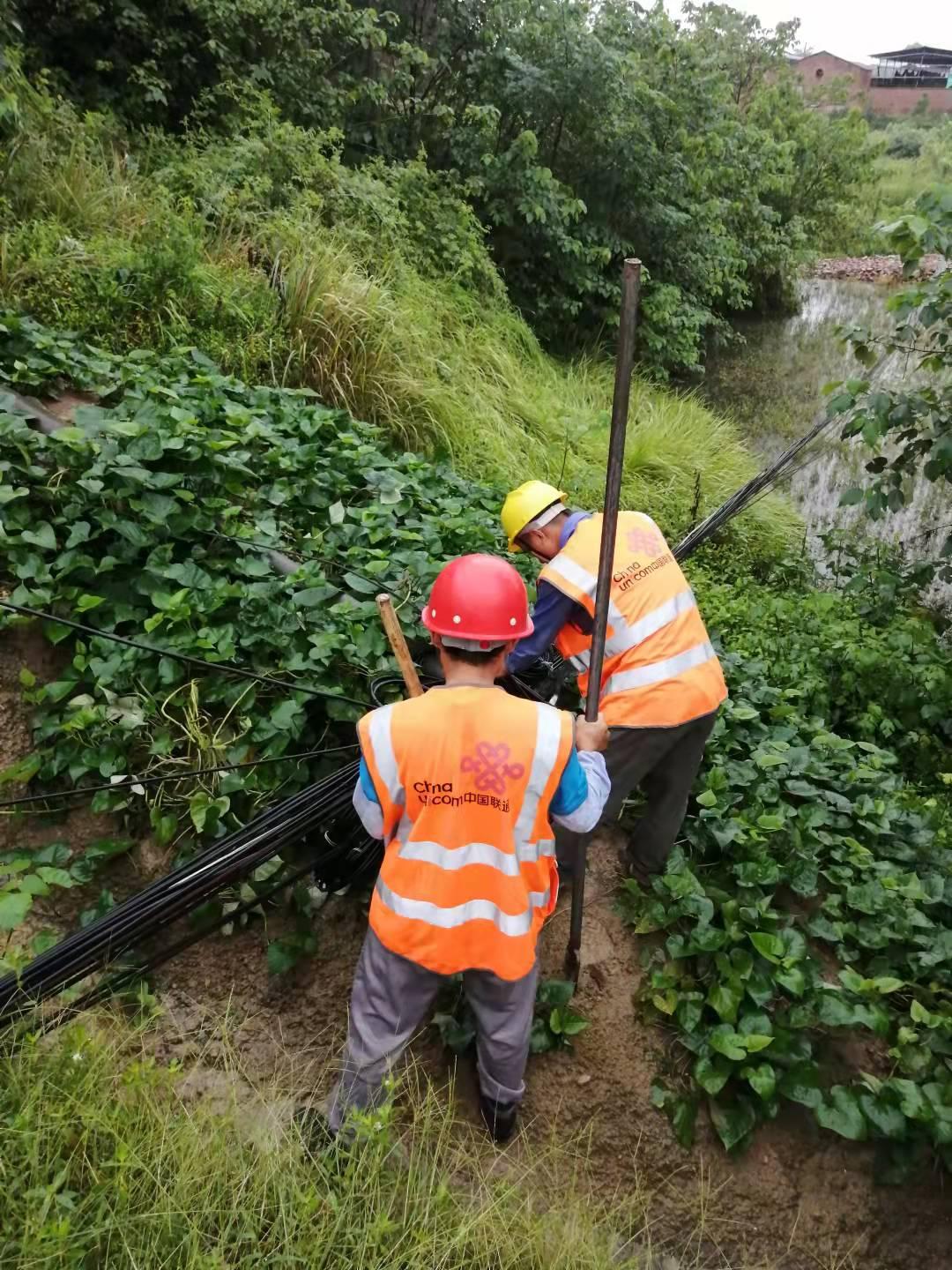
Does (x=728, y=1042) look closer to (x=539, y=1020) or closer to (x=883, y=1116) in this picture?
(x=883, y=1116)

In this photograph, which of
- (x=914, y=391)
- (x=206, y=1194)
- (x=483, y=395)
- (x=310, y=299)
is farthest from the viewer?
(x=483, y=395)

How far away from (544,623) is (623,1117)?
A: 64.6 inches

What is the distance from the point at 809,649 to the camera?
15.7 feet

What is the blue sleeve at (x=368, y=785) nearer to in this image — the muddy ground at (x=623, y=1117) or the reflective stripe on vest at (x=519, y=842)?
the reflective stripe on vest at (x=519, y=842)

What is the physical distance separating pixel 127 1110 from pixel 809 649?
4.18 meters

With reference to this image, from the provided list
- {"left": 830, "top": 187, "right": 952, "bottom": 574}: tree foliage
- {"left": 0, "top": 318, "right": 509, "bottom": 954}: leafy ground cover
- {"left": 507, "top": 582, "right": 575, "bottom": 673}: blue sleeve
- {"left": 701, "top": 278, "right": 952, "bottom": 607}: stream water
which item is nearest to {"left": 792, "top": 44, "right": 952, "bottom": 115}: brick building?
{"left": 701, "top": 278, "right": 952, "bottom": 607}: stream water

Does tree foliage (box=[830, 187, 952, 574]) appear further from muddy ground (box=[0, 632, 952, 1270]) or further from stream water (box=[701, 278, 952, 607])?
muddy ground (box=[0, 632, 952, 1270])

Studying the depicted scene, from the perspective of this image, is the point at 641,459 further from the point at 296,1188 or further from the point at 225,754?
the point at 296,1188

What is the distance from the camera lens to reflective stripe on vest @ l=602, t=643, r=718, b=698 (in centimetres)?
272

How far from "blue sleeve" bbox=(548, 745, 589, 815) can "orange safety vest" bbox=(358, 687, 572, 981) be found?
0.04m

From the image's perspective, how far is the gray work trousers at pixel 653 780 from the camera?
2809 millimetres

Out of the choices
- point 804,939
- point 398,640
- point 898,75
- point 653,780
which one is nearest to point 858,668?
point 653,780

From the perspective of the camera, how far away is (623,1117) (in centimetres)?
260

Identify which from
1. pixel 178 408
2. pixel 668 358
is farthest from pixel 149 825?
pixel 668 358
